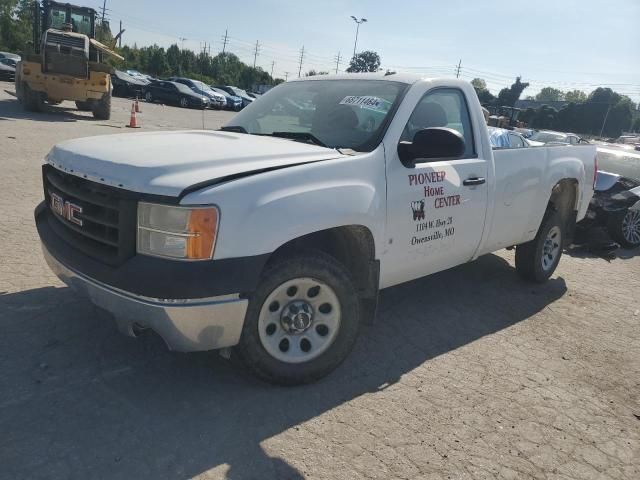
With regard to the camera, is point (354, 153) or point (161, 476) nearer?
point (161, 476)

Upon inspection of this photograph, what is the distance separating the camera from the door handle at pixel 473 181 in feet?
12.7

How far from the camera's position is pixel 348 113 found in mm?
3629

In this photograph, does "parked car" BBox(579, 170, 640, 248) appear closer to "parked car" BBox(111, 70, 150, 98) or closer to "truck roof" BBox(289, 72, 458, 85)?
"truck roof" BBox(289, 72, 458, 85)

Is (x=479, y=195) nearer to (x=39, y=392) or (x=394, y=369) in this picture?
(x=394, y=369)

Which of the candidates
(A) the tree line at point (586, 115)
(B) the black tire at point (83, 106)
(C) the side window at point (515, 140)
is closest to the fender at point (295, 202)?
(C) the side window at point (515, 140)

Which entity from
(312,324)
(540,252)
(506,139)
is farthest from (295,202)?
(506,139)

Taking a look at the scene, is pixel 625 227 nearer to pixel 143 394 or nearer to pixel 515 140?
pixel 515 140

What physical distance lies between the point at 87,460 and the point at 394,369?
193cm

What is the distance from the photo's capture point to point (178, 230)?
2508 millimetres

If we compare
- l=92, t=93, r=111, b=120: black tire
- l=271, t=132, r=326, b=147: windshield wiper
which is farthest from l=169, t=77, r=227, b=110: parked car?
l=271, t=132, r=326, b=147: windshield wiper

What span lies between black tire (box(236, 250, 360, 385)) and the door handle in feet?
4.32

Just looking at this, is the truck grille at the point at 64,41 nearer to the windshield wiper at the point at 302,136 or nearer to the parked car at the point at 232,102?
the windshield wiper at the point at 302,136

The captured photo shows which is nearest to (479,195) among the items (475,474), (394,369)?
(394,369)

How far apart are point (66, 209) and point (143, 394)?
117cm
